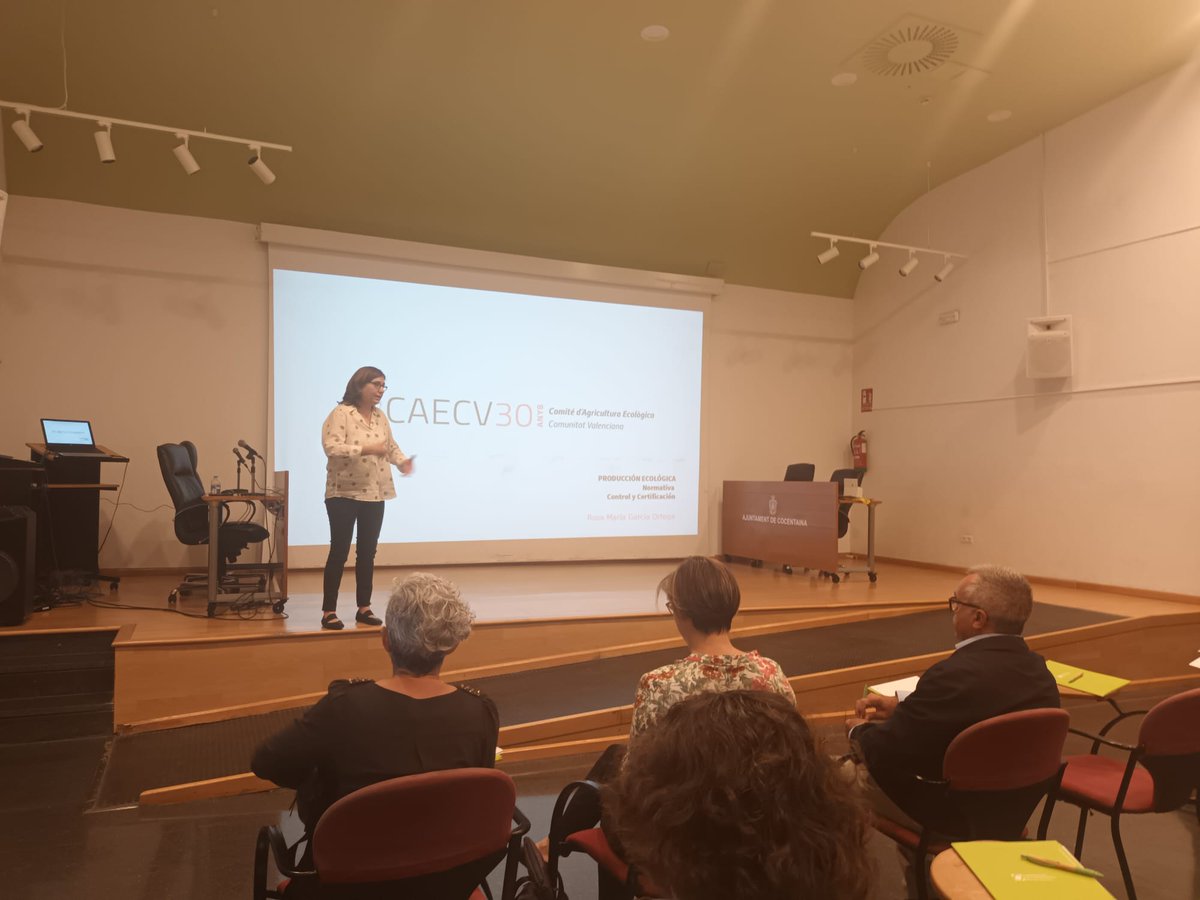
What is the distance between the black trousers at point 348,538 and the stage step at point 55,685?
1.07 m

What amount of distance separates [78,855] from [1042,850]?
9.10 ft

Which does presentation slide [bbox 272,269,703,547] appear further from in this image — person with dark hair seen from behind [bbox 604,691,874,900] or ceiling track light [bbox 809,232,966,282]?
person with dark hair seen from behind [bbox 604,691,874,900]

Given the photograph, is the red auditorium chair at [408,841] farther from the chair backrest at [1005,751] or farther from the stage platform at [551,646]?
the stage platform at [551,646]

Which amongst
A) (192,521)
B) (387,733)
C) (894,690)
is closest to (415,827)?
(387,733)

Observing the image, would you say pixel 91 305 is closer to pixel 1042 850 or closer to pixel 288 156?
pixel 288 156

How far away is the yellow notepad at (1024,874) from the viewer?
1233 mm

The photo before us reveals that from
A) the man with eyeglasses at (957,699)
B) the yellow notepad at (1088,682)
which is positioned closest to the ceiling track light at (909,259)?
the yellow notepad at (1088,682)

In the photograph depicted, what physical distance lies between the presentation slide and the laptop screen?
1379 millimetres

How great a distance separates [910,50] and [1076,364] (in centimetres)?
307

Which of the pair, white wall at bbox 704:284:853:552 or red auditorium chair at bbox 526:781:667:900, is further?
white wall at bbox 704:284:853:552

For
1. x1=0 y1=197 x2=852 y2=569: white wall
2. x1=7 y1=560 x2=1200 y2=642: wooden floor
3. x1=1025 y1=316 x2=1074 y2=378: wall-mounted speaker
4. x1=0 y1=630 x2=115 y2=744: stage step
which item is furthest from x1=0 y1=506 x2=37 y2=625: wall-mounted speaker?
x1=1025 y1=316 x2=1074 y2=378: wall-mounted speaker

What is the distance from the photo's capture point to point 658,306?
8.12 metres

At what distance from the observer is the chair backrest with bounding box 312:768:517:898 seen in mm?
1431

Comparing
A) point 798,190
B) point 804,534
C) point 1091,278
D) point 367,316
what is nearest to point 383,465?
point 367,316
